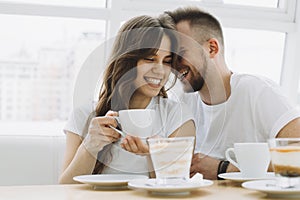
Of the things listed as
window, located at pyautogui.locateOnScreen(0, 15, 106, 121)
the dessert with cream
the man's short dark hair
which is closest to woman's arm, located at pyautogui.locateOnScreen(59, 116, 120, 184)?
the dessert with cream

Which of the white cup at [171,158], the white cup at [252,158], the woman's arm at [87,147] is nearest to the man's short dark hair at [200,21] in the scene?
the woman's arm at [87,147]

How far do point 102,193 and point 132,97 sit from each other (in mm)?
475

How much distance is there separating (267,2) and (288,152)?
6.44 feet

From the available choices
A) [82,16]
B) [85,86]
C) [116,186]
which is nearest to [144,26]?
[85,86]

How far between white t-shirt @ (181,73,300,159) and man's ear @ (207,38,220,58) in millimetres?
155

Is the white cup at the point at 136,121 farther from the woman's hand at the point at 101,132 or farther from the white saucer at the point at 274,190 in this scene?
the white saucer at the point at 274,190

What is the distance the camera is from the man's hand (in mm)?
1783

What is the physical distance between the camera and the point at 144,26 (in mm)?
1709

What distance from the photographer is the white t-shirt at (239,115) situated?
1916 millimetres

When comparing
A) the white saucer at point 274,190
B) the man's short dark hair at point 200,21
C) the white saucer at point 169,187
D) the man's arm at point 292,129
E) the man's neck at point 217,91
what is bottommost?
the white saucer at point 169,187

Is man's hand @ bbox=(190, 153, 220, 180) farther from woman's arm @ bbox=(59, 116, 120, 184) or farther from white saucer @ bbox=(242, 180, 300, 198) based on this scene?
white saucer @ bbox=(242, 180, 300, 198)

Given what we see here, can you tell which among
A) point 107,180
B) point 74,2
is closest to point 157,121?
point 107,180

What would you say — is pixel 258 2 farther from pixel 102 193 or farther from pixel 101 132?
pixel 102 193

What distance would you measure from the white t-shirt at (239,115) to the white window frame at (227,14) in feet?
2.63
